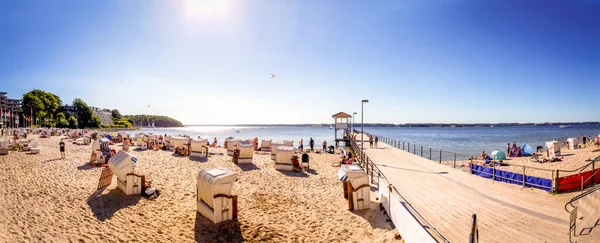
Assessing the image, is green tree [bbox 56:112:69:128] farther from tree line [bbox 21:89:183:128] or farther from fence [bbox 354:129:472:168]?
fence [bbox 354:129:472:168]

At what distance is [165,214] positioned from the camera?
799 centimetres

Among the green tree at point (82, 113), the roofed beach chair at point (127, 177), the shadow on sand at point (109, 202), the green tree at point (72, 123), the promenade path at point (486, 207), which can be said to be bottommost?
the shadow on sand at point (109, 202)

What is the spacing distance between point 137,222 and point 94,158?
10.9 meters

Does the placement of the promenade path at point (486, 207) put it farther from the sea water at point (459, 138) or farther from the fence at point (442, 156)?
the sea water at point (459, 138)

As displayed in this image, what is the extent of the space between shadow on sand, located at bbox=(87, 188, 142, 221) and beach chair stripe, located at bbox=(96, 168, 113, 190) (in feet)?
1.86

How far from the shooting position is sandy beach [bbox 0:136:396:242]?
21.0 feet

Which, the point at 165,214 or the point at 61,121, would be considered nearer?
the point at 165,214

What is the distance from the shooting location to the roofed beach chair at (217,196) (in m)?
7.36

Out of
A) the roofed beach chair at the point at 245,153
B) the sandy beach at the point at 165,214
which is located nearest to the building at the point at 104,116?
the sandy beach at the point at 165,214

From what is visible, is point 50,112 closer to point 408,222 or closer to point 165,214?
point 165,214

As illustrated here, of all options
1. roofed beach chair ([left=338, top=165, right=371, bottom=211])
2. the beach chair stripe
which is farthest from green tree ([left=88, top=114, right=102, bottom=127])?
roofed beach chair ([left=338, top=165, right=371, bottom=211])

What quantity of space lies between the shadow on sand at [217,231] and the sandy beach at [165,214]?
3 cm

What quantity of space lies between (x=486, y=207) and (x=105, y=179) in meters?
13.5

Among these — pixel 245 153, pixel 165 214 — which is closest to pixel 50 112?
pixel 245 153
